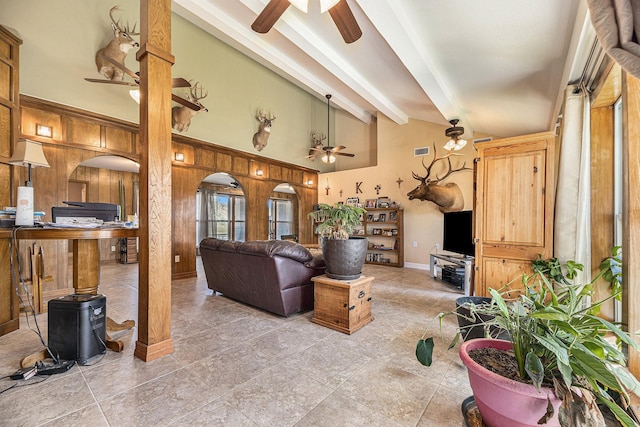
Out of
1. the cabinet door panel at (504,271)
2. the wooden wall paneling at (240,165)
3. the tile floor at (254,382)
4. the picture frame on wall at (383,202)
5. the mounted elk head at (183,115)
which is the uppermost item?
the mounted elk head at (183,115)

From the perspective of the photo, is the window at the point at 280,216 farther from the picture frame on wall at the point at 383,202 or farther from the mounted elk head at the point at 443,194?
the mounted elk head at the point at 443,194

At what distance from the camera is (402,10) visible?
8.70 feet

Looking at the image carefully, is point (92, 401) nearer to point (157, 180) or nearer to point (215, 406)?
point (215, 406)

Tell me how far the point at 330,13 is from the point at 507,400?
118 inches

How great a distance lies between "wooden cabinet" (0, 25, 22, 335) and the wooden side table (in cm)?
295

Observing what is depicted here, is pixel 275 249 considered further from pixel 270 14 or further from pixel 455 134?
pixel 455 134

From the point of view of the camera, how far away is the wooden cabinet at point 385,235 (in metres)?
6.42

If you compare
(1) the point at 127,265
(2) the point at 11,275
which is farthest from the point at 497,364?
(1) the point at 127,265

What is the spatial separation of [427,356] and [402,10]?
10.1 ft

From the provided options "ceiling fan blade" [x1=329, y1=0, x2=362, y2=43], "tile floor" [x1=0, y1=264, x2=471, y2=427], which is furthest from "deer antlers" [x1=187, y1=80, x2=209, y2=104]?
"tile floor" [x1=0, y1=264, x2=471, y2=427]

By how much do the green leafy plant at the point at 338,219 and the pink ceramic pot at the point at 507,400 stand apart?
158 centimetres

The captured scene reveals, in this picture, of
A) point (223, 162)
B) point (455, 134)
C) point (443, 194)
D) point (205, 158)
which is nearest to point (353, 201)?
point (443, 194)

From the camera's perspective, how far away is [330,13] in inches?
95.7

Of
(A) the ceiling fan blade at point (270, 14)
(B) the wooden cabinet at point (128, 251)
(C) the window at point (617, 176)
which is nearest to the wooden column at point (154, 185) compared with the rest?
(A) the ceiling fan blade at point (270, 14)
